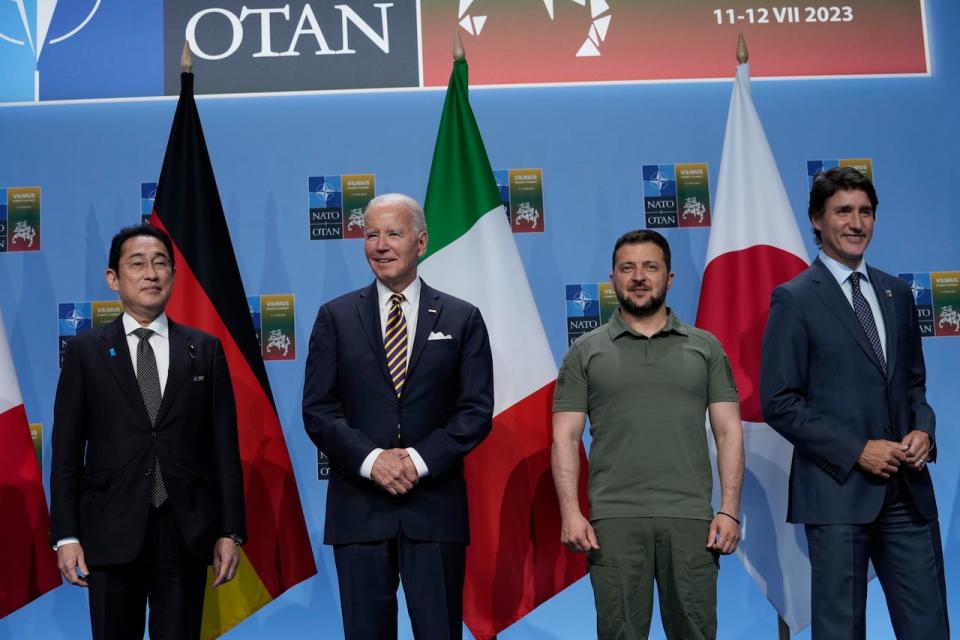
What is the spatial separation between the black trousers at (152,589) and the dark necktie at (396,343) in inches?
26.8

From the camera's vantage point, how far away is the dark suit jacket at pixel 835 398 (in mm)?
2814

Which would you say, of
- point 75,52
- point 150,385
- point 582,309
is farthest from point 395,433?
point 75,52

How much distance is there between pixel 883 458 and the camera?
2.78 meters

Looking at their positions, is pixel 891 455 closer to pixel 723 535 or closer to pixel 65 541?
pixel 723 535

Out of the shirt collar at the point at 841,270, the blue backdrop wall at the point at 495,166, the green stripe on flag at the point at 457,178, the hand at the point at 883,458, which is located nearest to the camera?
the hand at the point at 883,458

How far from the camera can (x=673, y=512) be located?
280 centimetres

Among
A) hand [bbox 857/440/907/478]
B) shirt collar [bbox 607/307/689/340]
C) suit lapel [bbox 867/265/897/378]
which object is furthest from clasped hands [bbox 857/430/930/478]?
shirt collar [bbox 607/307/689/340]

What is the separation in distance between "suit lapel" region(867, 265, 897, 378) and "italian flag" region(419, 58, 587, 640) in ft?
3.29

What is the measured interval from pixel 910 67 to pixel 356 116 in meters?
2.28

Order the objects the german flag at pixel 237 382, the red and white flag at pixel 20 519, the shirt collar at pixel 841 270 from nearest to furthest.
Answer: the shirt collar at pixel 841 270, the red and white flag at pixel 20 519, the german flag at pixel 237 382

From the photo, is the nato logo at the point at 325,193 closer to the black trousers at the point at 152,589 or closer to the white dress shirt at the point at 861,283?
the black trousers at the point at 152,589

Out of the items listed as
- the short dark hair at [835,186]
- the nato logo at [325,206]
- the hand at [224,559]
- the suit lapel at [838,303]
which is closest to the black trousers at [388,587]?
the hand at [224,559]

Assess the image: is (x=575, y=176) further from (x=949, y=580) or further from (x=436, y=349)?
(x=949, y=580)

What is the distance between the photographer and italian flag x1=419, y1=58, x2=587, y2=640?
3324 mm
